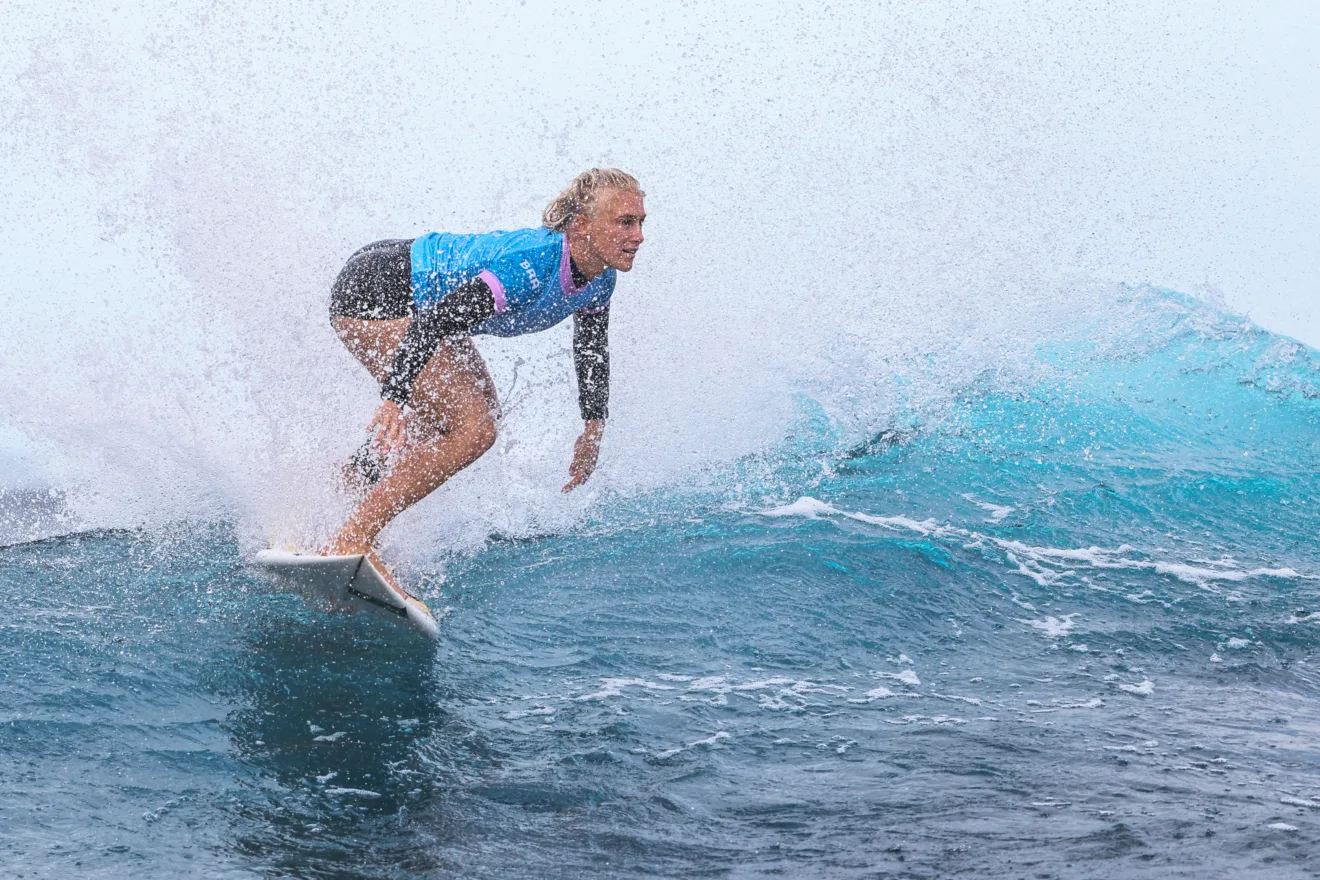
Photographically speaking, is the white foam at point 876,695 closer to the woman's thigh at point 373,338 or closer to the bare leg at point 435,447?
the bare leg at point 435,447

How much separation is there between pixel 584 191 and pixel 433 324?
33.2 inches

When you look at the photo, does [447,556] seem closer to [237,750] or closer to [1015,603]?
[237,750]

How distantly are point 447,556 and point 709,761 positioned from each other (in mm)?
2857

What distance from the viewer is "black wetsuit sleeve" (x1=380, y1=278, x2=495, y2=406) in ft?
16.2

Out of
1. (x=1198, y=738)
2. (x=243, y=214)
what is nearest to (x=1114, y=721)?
(x=1198, y=738)

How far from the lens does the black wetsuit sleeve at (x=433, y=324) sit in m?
4.93

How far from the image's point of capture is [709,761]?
3902 millimetres

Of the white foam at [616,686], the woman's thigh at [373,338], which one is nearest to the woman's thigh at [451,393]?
the woman's thigh at [373,338]

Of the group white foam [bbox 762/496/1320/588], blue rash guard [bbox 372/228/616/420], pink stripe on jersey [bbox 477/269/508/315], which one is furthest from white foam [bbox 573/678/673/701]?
white foam [bbox 762/496/1320/588]

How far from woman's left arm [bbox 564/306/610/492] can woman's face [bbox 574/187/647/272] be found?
575 mm

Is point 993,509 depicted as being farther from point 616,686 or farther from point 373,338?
point 373,338

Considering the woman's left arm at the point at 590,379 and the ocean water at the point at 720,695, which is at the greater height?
the woman's left arm at the point at 590,379

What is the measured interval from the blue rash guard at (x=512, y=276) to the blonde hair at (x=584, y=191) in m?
0.06

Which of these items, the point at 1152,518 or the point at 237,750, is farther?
the point at 1152,518
